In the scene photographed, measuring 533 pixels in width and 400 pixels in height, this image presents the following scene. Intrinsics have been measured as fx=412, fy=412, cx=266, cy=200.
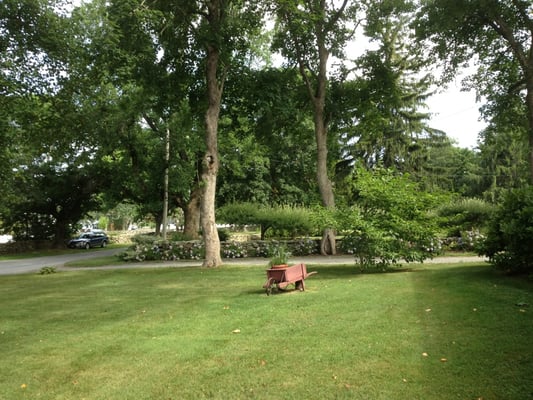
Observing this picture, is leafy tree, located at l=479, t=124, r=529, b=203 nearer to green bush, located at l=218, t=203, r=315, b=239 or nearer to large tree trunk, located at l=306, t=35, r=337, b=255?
green bush, located at l=218, t=203, r=315, b=239

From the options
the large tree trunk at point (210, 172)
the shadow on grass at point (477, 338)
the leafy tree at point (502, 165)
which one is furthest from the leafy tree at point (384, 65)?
the leafy tree at point (502, 165)

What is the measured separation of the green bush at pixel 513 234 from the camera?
8.66 metres

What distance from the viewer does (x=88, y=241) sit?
39.1 metres

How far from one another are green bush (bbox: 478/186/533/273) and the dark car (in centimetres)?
3594

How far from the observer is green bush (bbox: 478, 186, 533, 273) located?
866 centimetres

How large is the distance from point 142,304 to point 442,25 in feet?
54.9

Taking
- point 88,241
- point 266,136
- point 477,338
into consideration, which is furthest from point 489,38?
point 88,241

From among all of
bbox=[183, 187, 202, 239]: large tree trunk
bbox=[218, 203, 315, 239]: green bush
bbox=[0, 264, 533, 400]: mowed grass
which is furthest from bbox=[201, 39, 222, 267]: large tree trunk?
bbox=[183, 187, 202, 239]: large tree trunk

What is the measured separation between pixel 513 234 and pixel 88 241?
A: 123 feet

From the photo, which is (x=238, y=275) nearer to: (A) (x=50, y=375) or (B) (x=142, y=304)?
(B) (x=142, y=304)

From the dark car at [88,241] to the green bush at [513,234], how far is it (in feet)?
118

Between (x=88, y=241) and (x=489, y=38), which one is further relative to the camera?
(x=88, y=241)

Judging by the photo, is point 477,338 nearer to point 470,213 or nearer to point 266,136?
point 470,213

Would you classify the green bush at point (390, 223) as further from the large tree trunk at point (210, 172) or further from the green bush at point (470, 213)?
the green bush at point (470, 213)
